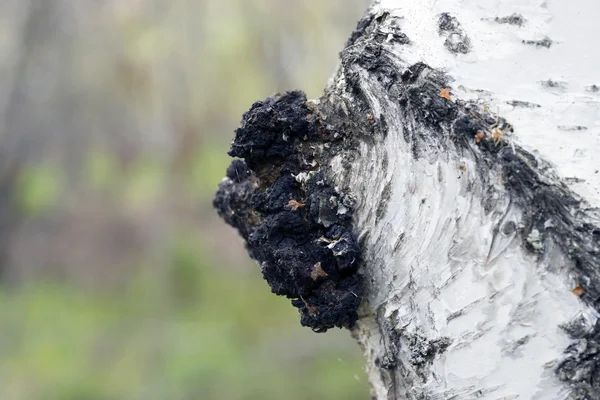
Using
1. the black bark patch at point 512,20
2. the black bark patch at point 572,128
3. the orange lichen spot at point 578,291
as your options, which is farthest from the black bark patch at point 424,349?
the black bark patch at point 512,20

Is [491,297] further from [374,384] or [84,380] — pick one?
[84,380]

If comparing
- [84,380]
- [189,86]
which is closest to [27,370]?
[84,380]

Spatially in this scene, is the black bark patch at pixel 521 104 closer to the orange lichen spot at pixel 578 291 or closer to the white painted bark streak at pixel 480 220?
the white painted bark streak at pixel 480 220

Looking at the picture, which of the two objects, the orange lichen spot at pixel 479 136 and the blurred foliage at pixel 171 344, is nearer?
the orange lichen spot at pixel 479 136

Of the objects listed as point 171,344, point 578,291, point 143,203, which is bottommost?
point 578,291

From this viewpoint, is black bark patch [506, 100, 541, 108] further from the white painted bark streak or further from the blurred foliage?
the blurred foliage

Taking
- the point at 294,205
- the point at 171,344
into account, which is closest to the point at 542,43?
the point at 294,205

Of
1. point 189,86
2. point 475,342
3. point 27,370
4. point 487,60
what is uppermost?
point 189,86

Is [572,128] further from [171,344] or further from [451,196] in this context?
[171,344]
